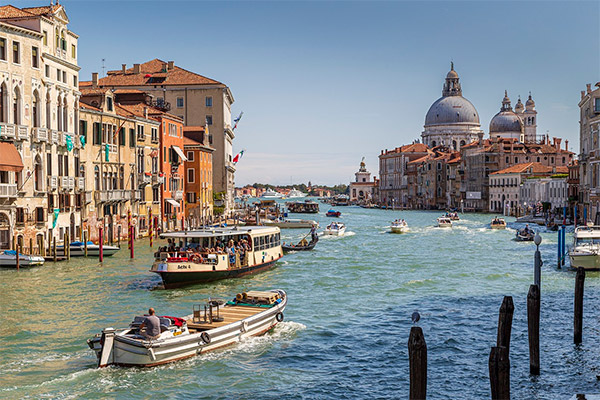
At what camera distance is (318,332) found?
58.2ft

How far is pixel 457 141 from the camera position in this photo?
153 m

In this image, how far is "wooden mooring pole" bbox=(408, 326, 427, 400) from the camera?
10.1 meters

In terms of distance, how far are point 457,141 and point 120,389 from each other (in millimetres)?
145274

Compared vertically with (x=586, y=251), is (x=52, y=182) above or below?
above

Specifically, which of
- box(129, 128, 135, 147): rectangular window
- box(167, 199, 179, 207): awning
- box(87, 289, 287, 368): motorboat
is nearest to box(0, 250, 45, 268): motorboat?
box(87, 289, 287, 368): motorboat

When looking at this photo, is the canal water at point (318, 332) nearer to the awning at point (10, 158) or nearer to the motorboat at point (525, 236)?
the awning at point (10, 158)

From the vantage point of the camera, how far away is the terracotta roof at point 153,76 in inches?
2387

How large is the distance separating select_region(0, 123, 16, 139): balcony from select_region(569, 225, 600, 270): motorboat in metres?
21.5

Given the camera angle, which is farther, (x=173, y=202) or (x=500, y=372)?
(x=173, y=202)

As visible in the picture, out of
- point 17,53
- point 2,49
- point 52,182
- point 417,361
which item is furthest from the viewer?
point 52,182

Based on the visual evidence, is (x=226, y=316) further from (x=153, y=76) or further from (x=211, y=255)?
(x=153, y=76)

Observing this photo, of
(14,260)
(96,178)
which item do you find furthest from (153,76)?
(14,260)

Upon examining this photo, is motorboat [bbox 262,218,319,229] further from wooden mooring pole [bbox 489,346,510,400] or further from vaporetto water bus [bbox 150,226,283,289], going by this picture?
wooden mooring pole [bbox 489,346,510,400]

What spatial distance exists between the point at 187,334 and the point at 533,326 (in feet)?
21.6
